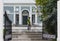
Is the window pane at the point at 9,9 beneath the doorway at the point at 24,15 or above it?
above

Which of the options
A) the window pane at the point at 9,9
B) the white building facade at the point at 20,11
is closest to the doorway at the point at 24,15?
the white building facade at the point at 20,11

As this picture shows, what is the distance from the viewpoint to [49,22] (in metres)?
9.40

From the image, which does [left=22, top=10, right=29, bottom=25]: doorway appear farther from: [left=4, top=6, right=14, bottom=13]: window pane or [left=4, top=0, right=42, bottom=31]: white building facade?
[left=4, top=6, right=14, bottom=13]: window pane

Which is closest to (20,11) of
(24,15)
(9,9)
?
(24,15)

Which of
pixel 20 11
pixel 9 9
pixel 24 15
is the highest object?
pixel 9 9

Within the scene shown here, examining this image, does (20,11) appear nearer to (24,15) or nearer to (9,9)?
(24,15)

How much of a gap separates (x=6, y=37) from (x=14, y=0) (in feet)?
89.9

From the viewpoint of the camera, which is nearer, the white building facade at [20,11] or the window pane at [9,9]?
the white building facade at [20,11]

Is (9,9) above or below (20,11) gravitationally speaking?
above

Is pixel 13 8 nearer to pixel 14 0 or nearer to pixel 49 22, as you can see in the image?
pixel 14 0

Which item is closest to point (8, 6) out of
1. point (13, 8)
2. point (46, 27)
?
point (13, 8)

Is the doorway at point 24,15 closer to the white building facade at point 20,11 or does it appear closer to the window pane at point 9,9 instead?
the white building facade at point 20,11

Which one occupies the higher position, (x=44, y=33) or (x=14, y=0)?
(x=14, y=0)

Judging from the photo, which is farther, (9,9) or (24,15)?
(24,15)
